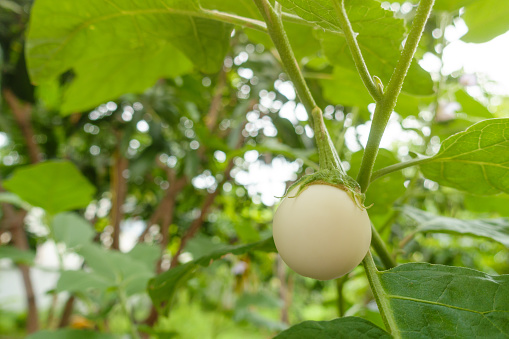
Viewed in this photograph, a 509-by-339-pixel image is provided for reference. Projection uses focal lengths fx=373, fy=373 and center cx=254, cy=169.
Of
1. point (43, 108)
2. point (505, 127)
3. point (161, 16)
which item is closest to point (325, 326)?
point (505, 127)

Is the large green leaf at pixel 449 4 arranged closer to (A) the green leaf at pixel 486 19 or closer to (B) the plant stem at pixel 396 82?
(A) the green leaf at pixel 486 19

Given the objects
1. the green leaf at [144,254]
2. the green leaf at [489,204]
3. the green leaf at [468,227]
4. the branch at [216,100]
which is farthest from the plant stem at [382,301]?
the branch at [216,100]

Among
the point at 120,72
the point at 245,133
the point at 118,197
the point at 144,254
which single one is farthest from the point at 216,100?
the point at 120,72

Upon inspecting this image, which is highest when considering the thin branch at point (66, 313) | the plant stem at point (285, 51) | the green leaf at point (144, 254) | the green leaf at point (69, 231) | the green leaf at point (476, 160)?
the plant stem at point (285, 51)

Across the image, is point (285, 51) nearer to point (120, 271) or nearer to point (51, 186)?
point (120, 271)

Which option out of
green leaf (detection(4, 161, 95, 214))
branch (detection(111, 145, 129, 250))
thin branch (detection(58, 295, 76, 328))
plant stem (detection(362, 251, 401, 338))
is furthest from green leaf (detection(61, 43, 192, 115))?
thin branch (detection(58, 295, 76, 328))

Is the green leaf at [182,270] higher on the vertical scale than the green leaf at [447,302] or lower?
lower
